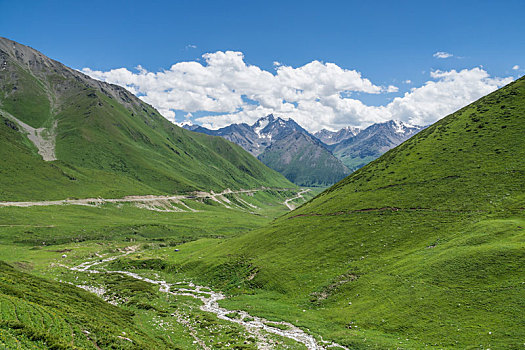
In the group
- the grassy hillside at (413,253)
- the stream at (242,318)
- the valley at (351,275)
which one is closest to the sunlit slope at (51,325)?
the valley at (351,275)

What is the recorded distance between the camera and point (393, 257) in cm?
5112

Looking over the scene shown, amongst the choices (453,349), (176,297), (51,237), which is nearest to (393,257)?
(453,349)

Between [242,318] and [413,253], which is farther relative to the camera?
[413,253]

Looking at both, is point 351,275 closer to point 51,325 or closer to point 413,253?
point 413,253

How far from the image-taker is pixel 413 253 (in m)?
49.8

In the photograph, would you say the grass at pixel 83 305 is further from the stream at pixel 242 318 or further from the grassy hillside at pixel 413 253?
the grassy hillside at pixel 413 253

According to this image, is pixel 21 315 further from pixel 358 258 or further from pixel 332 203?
pixel 332 203

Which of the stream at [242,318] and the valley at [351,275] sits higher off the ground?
the valley at [351,275]

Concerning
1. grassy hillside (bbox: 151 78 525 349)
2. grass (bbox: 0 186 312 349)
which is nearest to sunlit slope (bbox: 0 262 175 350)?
grass (bbox: 0 186 312 349)

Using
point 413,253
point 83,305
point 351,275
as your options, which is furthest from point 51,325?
point 413,253

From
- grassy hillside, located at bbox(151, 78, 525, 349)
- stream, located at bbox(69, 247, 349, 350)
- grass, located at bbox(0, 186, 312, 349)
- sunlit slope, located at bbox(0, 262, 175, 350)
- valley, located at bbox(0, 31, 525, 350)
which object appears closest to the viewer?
sunlit slope, located at bbox(0, 262, 175, 350)

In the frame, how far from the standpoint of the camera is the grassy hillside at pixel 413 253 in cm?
3384

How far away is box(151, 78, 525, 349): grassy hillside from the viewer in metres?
33.8

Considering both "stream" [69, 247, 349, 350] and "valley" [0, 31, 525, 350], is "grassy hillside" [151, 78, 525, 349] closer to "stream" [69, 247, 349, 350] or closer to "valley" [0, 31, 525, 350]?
"valley" [0, 31, 525, 350]
